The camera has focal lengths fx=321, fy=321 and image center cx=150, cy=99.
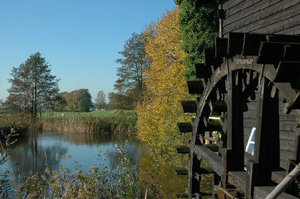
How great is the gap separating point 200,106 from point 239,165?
1.85 m

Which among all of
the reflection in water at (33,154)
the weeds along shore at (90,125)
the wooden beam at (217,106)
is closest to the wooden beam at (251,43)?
the wooden beam at (217,106)

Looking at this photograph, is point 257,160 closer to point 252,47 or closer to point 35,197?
point 252,47

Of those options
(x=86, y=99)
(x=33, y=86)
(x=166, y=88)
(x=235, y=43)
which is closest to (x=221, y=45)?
(x=235, y=43)

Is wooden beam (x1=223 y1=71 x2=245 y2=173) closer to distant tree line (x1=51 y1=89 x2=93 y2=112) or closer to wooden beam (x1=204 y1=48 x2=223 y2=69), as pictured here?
wooden beam (x1=204 y1=48 x2=223 y2=69)

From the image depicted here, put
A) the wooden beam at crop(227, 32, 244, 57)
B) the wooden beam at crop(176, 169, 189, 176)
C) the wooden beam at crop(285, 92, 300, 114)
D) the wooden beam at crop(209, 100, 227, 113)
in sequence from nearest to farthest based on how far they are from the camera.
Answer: the wooden beam at crop(285, 92, 300, 114), the wooden beam at crop(227, 32, 244, 57), the wooden beam at crop(209, 100, 227, 113), the wooden beam at crop(176, 169, 189, 176)

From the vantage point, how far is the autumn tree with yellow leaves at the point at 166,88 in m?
13.0

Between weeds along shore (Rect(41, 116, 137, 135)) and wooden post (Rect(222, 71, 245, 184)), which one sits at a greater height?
wooden post (Rect(222, 71, 245, 184))

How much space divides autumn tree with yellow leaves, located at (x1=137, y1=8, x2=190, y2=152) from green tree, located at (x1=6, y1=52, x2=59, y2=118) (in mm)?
19831

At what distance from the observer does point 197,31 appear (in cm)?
1377

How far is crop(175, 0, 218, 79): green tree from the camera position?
1344 centimetres

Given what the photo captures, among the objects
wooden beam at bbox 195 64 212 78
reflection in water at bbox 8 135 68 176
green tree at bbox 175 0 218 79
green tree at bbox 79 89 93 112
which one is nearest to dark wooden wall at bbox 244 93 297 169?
wooden beam at bbox 195 64 212 78

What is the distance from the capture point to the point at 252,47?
3.24m

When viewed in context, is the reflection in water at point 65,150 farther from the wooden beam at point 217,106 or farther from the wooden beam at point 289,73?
the wooden beam at point 289,73

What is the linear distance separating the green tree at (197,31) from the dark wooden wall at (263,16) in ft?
19.5
